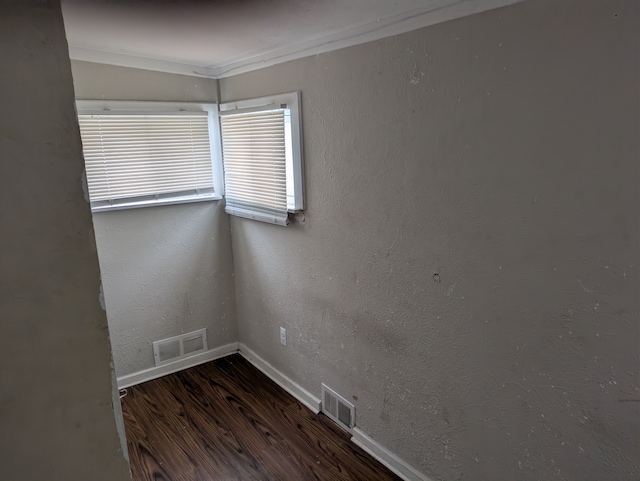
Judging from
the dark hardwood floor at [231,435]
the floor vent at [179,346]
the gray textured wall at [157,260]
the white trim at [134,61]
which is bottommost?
the dark hardwood floor at [231,435]

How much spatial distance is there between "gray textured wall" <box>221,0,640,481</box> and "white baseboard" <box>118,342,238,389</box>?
3.85ft

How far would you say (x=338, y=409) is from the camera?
2.47 metres

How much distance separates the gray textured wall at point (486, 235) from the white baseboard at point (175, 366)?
1174 mm

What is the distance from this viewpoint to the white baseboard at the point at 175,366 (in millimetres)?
2938

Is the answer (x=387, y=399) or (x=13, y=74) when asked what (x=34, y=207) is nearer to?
(x=13, y=74)

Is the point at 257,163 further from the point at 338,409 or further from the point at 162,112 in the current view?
the point at 338,409

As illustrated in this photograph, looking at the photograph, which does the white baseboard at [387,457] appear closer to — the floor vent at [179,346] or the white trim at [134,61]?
the floor vent at [179,346]

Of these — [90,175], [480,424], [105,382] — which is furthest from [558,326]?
[90,175]

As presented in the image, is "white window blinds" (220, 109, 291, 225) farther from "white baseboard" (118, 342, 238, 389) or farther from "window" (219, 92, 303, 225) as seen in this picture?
"white baseboard" (118, 342, 238, 389)

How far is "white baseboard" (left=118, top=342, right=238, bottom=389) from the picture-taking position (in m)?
2.94

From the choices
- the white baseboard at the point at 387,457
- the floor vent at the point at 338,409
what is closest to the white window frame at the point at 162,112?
the floor vent at the point at 338,409

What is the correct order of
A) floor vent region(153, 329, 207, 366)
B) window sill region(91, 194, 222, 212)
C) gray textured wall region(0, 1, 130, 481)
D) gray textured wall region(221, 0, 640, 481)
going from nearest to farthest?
1. gray textured wall region(0, 1, 130, 481)
2. gray textured wall region(221, 0, 640, 481)
3. window sill region(91, 194, 222, 212)
4. floor vent region(153, 329, 207, 366)

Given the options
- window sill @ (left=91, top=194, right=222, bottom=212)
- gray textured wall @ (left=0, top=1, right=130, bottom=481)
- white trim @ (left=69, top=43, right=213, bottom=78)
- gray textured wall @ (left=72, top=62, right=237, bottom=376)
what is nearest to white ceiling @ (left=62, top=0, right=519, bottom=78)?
white trim @ (left=69, top=43, right=213, bottom=78)

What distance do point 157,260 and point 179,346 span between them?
658 mm
